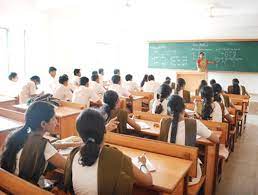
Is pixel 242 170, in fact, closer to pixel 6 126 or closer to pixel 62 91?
pixel 6 126

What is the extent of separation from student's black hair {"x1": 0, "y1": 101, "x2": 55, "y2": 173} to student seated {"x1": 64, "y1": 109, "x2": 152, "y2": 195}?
0.45 m

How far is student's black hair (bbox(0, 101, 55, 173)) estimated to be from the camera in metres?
1.81

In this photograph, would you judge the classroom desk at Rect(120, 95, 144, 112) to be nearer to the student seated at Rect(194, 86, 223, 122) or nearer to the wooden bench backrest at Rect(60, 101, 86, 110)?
the wooden bench backrest at Rect(60, 101, 86, 110)

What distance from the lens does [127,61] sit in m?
10.3

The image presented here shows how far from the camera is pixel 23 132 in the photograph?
1859mm

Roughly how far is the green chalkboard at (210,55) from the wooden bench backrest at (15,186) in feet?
27.1

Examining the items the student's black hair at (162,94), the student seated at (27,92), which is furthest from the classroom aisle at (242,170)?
the student seated at (27,92)

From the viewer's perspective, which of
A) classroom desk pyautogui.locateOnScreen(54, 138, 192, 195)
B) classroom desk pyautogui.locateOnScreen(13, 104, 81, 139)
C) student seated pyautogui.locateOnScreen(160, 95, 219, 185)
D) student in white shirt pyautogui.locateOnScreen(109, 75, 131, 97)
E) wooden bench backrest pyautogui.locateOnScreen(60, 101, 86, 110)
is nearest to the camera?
classroom desk pyautogui.locateOnScreen(54, 138, 192, 195)

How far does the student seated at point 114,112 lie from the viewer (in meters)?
2.95

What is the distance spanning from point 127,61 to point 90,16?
7.37 ft

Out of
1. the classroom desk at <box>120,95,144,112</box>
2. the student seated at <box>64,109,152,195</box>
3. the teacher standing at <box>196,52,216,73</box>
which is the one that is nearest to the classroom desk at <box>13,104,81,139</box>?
the classroom desk at <box>120,95,144,112</box>

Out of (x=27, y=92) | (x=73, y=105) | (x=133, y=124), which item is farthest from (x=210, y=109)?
(x=27, y=92)

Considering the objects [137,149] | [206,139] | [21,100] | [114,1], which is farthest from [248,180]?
[114,1]

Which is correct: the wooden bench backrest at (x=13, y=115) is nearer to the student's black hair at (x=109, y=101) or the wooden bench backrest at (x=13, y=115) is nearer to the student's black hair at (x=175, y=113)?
the student's black hair at (x=109, y=101)
